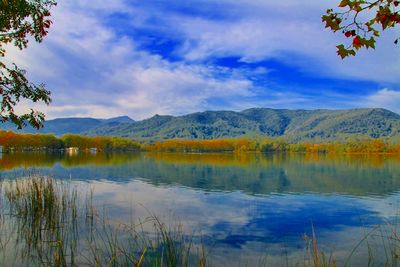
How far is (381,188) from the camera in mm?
42812

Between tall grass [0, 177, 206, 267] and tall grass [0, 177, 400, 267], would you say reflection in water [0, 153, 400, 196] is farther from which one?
tall grass [0, 177, 400, 267]

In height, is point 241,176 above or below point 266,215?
below

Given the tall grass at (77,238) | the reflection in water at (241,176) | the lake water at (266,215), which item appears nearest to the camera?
the tall grass at (77,238)

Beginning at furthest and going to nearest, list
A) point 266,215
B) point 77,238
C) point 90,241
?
1. point 266,215
2. point 77,238
3. point 90,241

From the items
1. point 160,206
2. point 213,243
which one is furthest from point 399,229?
point 160,206

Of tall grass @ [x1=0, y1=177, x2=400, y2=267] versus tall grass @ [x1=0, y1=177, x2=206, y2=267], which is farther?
tall grass @ [x1=0, y1=177, x2=206, y2=267]

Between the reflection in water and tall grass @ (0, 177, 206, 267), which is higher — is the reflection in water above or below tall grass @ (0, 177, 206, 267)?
below

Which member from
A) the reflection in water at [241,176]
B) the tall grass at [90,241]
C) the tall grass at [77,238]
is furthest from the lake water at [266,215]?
the tall grass at [77,238]

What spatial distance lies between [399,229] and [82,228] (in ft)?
56.9

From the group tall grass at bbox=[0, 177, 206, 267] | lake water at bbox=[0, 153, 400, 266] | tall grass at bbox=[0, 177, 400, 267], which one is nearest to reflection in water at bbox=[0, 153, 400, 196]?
lake water at bbox=[0, 153, 400, 266]

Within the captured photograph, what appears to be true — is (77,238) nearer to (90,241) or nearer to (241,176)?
(90,241)

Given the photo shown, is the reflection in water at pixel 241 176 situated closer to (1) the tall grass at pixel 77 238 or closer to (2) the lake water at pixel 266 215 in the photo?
(2) the lake water at pixel 266 215

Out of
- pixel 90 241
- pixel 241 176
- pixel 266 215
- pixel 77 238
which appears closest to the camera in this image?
pixel 90 241

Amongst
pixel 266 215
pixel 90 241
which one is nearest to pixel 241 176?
pixel 266 215
